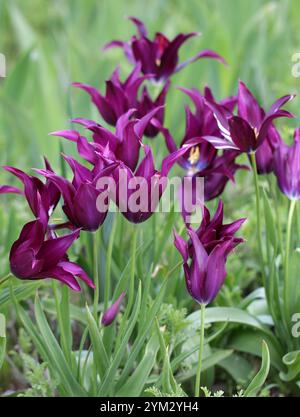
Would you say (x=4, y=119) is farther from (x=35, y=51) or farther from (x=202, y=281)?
(x=202, y=281)

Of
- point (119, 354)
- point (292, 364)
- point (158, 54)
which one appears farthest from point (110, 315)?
point (158, 54)

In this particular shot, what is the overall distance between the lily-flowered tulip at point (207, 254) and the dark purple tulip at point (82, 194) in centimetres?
14

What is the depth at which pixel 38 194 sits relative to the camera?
120cm

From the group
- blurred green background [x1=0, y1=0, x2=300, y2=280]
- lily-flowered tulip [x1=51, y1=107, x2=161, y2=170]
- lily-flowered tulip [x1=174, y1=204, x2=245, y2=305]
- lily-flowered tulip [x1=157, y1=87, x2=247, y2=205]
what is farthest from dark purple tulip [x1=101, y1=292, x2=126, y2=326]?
blurred green background [x1=0, y1=0, x2=300, y2=280]

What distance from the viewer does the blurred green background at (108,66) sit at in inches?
91.3

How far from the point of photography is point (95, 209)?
1193 millimetres

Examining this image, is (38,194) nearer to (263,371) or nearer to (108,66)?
(263,371)

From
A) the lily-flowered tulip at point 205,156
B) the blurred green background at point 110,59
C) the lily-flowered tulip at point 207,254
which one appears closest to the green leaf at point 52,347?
the lily-flowered tulip at point 207,254

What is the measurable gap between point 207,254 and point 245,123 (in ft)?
0.76

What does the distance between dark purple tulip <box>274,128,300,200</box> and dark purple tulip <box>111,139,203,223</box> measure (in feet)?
0.85

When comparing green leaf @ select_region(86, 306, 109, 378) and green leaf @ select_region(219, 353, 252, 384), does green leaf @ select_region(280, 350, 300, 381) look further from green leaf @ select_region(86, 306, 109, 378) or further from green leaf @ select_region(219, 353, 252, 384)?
green leaf @ select_region(86, 306, 109, 378)

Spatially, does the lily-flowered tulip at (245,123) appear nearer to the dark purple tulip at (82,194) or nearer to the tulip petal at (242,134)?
the tulip petal at (242,134)

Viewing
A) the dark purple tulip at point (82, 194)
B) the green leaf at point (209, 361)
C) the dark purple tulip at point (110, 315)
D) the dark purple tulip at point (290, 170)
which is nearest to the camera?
the dark purple tulip at point (82, 194)
